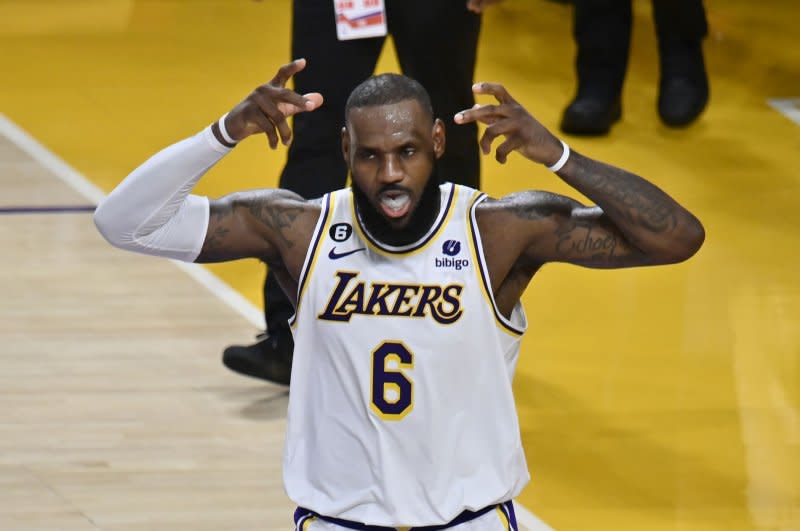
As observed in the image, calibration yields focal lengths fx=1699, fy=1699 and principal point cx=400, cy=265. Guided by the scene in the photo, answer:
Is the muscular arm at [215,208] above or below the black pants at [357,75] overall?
above

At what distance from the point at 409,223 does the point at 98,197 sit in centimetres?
389

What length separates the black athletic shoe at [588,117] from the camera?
756 centimetres

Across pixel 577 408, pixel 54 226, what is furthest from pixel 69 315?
pixel 577 408

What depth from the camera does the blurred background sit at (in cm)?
490

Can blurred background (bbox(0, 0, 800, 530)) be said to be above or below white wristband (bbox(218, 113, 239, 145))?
below

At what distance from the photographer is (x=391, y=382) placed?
3.34 meters

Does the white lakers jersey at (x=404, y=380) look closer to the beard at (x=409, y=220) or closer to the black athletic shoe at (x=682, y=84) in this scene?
the beard at (x=409, y=220)

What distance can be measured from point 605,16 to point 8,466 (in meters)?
3.84

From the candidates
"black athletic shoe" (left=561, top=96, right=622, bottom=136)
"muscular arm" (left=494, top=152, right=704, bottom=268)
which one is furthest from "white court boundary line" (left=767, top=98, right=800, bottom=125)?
"muscular arm" (left=494, top=152, right=704, bottom=268)

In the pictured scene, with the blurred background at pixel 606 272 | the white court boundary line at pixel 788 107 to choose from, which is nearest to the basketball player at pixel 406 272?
the blurred background at pixel 606 272

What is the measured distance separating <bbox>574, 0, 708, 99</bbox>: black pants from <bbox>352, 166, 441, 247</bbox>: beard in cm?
438

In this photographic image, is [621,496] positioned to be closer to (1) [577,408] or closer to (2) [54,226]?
(1) [577,408]

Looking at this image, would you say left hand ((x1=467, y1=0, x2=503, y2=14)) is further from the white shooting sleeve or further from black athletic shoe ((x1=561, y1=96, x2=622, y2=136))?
black athletic shoe ((x1=561, y1=96, x2=622, y2=136))

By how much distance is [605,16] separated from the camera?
7.68 m
